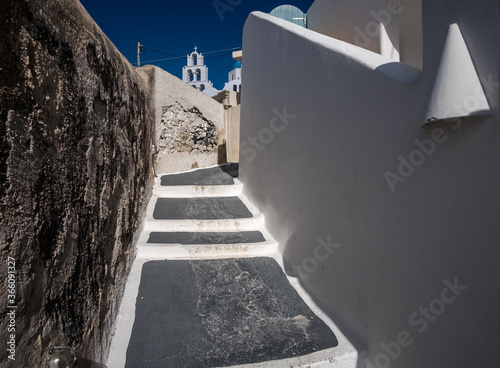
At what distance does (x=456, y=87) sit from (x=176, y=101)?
225 inches

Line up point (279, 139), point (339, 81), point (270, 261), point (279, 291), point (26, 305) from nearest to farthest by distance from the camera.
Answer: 1. point (26, 305)
2. point (339, 81)
3. point (279, 291)
4. point (270, 261)
5. point (279, 139)

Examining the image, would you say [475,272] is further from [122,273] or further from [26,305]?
[122,273]

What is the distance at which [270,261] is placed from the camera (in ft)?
11.1

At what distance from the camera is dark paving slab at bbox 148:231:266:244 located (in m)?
3.47

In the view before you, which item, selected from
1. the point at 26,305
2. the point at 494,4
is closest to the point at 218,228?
the point at 26,305

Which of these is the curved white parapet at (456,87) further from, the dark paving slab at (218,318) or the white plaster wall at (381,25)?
the white plaster wall at (381,25)

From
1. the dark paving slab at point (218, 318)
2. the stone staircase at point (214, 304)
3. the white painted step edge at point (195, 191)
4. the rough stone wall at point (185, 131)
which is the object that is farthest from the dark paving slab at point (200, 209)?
the rough stone wall at point (185, 131)

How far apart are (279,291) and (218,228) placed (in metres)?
1.34

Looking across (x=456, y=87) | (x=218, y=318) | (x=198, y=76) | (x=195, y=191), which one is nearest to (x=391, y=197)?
(x=456, y=87)

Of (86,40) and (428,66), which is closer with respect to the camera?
(428,66)

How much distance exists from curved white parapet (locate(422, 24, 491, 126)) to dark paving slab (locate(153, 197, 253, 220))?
3078 millimetres

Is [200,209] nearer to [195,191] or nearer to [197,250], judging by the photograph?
[195,191]

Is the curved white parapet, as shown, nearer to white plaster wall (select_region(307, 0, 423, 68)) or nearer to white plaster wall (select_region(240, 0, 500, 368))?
white plaster wall (select_region(240, 0, 500, 368))

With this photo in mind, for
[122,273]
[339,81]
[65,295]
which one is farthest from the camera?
[122,273]
